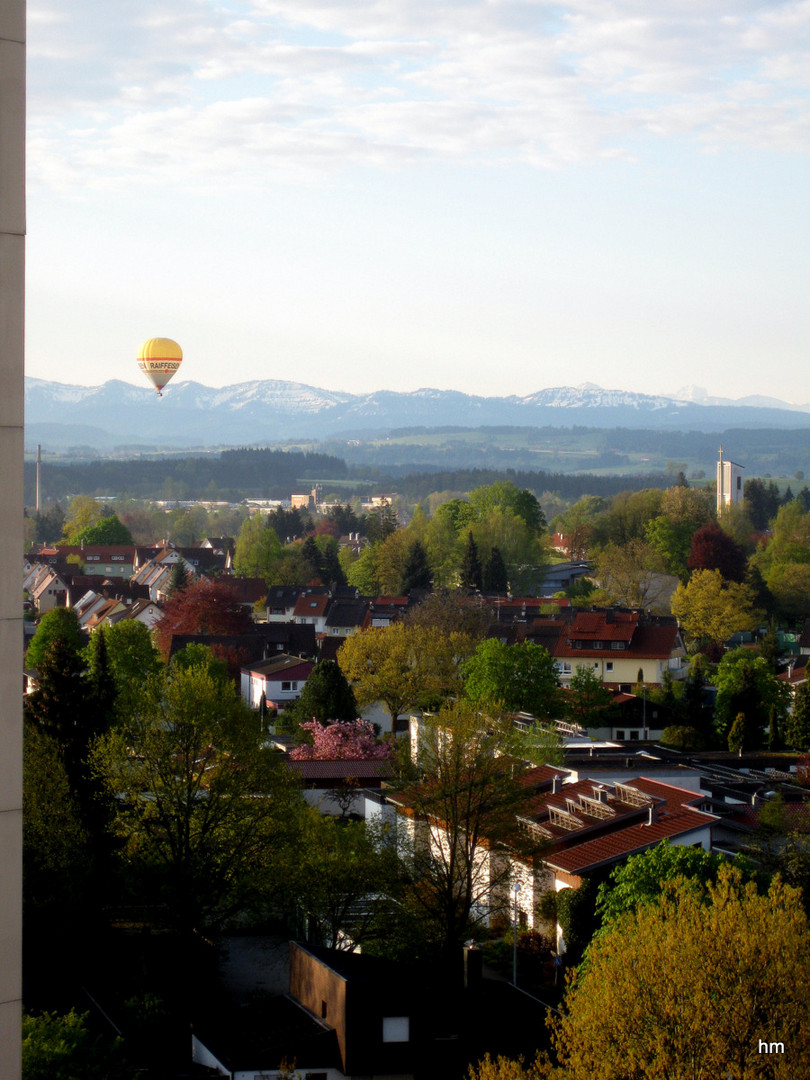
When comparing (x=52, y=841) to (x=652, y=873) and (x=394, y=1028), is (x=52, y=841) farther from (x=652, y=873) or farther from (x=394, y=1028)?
(x=652, y=873)

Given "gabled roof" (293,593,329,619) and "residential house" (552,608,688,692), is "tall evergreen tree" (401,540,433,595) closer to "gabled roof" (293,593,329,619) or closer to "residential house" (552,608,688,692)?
"gabled roof" (293,593,329,619)

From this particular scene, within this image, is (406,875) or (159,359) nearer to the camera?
(406,875)

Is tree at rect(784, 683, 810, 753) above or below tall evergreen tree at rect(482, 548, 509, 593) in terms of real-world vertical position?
below

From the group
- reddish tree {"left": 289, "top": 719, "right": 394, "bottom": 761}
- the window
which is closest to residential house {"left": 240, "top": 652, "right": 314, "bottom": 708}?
reddish tree {"left": 289, "top": 719, "right": 394, "bottom": 761}

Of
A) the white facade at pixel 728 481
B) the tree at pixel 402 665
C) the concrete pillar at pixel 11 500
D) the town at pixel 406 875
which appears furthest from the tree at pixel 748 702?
the white facade at pixel 728 481

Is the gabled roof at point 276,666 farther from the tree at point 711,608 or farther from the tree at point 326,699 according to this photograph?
the tree at point 711,608

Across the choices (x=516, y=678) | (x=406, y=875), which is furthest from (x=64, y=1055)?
(x=516, y=678)
